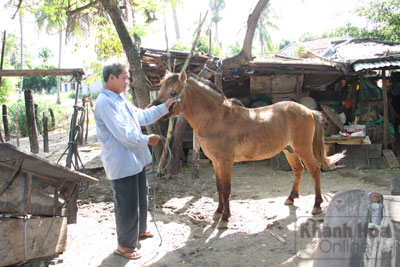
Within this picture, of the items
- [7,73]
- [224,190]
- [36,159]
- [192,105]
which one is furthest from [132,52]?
[36,159]

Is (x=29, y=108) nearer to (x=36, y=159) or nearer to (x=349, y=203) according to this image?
(x=36, y=159)

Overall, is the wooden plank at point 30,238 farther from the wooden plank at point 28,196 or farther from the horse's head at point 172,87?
the horse's head at point 172,87

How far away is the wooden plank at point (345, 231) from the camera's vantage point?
1.70 metres

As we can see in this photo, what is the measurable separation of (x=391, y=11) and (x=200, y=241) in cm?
1332

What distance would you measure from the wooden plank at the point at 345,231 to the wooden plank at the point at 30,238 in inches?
80.8

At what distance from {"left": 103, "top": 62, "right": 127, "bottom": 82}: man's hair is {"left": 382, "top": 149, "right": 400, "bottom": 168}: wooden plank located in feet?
23.8

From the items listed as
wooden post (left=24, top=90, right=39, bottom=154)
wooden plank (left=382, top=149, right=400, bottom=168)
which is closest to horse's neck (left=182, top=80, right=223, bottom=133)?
wooden plank (left=382, top=149, right=400, bottom=168)

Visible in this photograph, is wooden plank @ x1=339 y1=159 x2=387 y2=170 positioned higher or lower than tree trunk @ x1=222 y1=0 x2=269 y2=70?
lower

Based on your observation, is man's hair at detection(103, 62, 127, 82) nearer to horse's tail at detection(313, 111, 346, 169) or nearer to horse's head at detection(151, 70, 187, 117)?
horse's head at detection(151, 70, 187, 117)

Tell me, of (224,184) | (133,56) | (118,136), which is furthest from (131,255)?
(133,56)

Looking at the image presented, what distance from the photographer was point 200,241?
12.8 ft

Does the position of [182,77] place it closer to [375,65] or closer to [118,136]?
[118,136]

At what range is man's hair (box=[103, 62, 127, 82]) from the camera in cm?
Result: 317

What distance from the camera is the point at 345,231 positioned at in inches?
68.7
